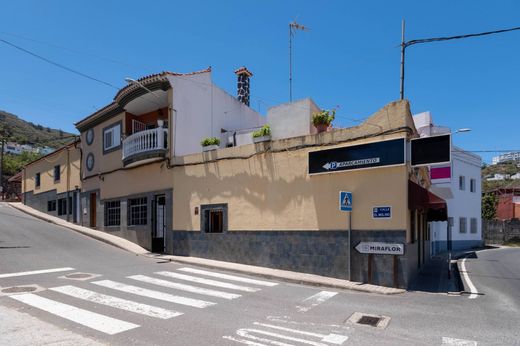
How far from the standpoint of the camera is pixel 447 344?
6.01m

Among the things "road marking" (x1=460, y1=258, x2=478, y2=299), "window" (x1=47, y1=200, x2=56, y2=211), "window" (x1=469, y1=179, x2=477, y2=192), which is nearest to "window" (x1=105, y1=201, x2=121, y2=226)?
"window" (x1=47, y1=200, x2=56, y2=211)

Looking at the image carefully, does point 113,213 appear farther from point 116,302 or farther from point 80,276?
point 116,302

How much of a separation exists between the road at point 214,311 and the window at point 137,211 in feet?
19.3

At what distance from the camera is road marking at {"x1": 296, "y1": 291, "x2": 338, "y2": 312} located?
8.29m

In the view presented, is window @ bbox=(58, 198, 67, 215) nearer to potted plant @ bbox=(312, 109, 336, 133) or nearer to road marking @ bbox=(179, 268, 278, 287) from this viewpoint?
road marking @ bbox=(179, 268, 278, 287)

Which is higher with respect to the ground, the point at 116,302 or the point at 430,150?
the point at 430,150

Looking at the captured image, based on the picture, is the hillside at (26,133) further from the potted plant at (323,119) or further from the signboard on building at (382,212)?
the signboard on building at (382,212)

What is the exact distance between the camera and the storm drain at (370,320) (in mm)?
7133

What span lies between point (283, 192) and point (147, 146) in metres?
7.66

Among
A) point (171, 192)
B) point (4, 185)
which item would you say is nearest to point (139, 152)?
point (171, 192)

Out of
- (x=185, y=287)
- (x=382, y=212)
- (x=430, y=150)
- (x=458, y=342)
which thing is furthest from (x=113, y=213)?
(x=458, y=342)

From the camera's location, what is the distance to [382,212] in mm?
11031

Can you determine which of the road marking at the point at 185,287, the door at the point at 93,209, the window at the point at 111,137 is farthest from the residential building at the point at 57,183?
the road marking at the point at 185,287

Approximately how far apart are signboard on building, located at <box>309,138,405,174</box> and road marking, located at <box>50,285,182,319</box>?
6.54 metres
